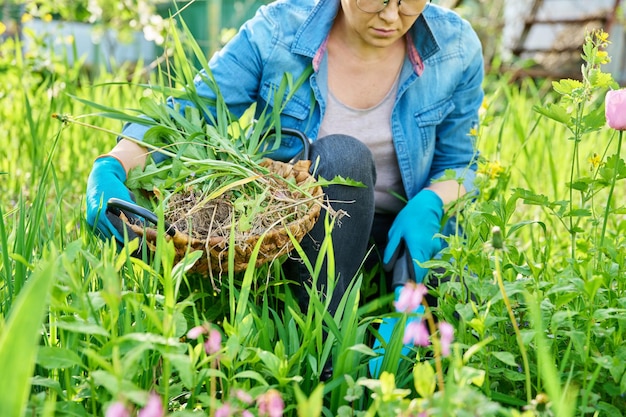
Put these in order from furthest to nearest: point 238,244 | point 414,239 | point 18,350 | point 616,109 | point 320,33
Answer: point 320,33
point 414,239
point 238,244
point 616,109
point 18,350

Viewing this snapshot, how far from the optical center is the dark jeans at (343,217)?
1551 millimetres

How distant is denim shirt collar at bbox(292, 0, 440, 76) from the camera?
181cm

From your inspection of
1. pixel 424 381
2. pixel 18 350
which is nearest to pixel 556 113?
pixel 424 381

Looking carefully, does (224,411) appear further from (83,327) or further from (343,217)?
(343,217)

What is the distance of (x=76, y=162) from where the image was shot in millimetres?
2354

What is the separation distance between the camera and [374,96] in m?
1.94

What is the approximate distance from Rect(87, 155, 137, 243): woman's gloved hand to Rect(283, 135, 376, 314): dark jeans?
37 cm

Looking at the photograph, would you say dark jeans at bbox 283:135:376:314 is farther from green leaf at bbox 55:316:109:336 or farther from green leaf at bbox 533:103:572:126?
green leaf at bbox 55:316:109:336

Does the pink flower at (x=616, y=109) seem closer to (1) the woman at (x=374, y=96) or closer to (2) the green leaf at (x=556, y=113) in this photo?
(2) the green leaf at (x=556, y=113)

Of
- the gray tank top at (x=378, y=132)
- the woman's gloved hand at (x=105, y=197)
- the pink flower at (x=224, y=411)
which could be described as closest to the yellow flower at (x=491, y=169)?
the gray tank top at (x=378, y=132)

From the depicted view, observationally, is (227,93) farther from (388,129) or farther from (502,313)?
(502,313)

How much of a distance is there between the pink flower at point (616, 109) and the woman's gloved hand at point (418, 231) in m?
0.59

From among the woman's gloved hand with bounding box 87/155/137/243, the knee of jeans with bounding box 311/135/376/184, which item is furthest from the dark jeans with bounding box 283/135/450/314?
the woman's gloved hand with bounding box 87/155/137/243

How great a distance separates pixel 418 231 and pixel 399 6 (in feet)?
1.64
